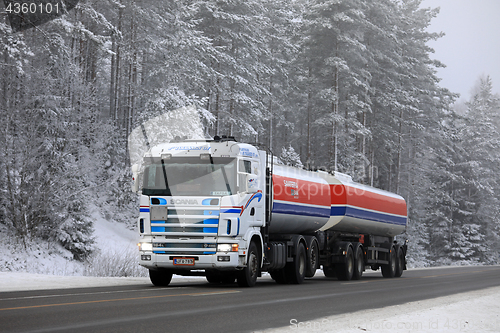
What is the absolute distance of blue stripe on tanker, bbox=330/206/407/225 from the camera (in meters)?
23.3

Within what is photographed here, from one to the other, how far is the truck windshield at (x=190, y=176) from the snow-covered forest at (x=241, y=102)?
10.1 meters

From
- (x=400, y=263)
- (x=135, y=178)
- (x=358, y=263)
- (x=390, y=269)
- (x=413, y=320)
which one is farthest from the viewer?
(x=400, y=263)

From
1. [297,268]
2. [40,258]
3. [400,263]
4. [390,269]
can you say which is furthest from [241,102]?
[297,268]

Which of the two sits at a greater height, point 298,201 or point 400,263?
point 298,201

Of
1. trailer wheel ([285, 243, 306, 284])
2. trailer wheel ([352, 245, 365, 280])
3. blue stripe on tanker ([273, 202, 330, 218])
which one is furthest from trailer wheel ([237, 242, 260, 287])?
trailer wheel ([352, 245, 365, 280])

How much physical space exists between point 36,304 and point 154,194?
517cm

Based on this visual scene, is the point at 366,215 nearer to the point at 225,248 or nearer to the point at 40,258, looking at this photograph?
the point at 225,248

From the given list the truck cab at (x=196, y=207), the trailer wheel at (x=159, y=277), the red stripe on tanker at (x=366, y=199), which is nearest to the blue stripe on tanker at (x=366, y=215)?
the red stripe on tanker at (x=366, y=199)

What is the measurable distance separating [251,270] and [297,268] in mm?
3459

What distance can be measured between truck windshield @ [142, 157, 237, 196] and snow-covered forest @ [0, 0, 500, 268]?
1013 cm

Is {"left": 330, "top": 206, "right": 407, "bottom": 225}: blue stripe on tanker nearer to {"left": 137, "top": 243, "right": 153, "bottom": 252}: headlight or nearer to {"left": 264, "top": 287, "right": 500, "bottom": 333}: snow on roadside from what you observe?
{"left": 137, "top": 243, "right": 153, "bottom": 252}: headlight

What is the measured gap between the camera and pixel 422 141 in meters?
66.1

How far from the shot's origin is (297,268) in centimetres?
2011

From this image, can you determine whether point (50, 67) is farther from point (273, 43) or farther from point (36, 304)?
point (273, 43)
